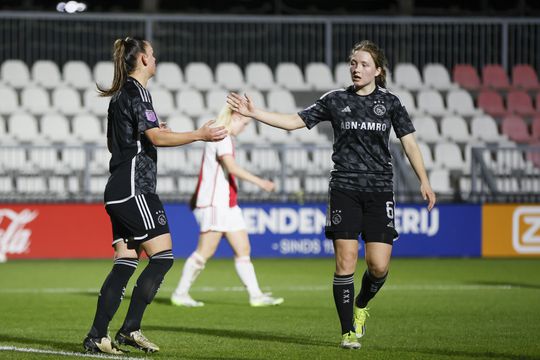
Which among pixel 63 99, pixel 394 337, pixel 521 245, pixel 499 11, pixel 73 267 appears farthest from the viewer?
pixel 499 11

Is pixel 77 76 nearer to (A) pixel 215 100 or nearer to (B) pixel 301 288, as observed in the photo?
(A) pixel 215 100

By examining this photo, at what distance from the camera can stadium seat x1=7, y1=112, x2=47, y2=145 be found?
69.6ft

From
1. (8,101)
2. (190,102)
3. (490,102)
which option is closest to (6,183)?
(8,101)

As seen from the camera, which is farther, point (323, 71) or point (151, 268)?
point (323, 71)

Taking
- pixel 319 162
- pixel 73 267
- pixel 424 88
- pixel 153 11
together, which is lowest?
pixel 73 267

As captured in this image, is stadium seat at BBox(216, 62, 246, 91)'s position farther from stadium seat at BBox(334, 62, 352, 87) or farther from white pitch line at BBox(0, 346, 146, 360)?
white pitch line at BBox(0, 346, 146, 360)

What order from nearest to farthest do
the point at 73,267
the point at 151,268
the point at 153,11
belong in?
the point at 151,268 < the point at 73,267 < the point at 153,11

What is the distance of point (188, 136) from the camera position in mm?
7637

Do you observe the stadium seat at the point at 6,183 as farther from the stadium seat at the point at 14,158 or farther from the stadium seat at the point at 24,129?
the stadium seat at the point at 24,129

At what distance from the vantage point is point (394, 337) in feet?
30.2

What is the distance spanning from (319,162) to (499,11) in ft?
33.2

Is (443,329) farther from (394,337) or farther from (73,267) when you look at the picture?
(73,267)

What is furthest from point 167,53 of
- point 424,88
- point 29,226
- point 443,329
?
point 443,329

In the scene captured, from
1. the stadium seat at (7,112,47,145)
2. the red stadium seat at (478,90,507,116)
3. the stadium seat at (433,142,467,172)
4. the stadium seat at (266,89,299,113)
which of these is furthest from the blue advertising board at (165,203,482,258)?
the red stadium seat at (478,90,507,116)
